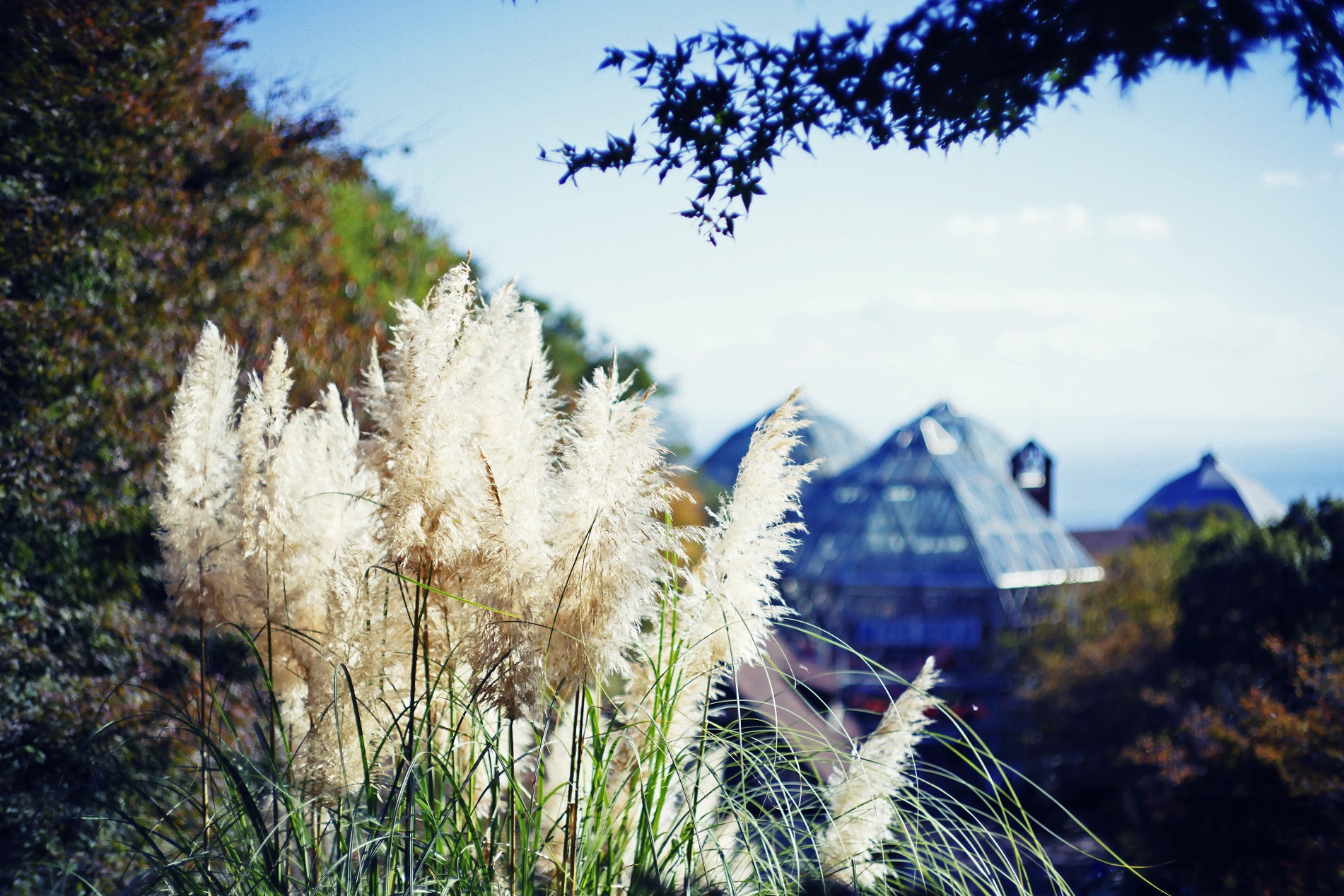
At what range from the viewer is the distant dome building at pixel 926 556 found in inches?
814

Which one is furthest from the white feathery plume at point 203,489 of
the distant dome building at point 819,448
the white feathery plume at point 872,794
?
the distant dome building at point 819,448

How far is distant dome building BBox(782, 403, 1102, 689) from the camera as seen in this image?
20.7 metres

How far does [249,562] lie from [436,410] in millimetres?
986

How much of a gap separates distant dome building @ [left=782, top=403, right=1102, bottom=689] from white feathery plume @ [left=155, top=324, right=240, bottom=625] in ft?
53.0

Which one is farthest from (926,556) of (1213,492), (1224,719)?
(1213,492)

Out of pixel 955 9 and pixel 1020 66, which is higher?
pixel 955 9

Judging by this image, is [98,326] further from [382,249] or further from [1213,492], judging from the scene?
[1213,492]

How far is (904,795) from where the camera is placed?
7.36ft

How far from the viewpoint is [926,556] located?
2264 cm

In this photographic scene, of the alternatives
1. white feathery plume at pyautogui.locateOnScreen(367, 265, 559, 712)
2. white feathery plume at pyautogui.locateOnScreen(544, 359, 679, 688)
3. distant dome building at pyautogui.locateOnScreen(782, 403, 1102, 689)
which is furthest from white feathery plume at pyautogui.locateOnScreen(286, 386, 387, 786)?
distant dome building at pyautogui.locateOnScreen(782, 403, 1102, 689)

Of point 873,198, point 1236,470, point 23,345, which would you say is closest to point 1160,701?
point 873,198

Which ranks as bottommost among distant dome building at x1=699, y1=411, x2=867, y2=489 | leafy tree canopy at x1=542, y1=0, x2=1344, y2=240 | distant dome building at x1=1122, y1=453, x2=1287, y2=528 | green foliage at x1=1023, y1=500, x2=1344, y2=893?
green foliage at x1=1023, y1=500, x2=1344, y2=893

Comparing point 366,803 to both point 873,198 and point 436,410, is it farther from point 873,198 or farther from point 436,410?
point 873,198

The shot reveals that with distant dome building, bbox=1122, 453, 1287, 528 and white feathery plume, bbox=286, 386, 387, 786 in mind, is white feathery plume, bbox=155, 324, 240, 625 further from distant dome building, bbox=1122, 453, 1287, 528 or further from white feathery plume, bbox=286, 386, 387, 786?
distant dome building, bbox=1122, 453, 1287, 528
